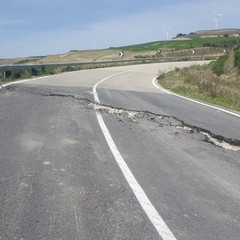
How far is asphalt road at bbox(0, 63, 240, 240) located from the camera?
4500 mm

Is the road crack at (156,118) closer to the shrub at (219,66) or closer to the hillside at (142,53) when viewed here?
the shrub at (219,66)

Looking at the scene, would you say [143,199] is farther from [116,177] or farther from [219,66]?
[219,66]

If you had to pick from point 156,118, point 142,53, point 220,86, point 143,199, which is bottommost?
point 142,53

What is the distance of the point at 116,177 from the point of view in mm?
6090

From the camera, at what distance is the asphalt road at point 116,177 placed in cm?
450

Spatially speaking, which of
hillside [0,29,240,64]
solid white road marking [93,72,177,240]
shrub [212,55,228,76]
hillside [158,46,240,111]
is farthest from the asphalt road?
hillside [0,29,240,64]

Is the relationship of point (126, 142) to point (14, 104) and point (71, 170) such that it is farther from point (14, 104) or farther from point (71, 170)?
point (14, 104)

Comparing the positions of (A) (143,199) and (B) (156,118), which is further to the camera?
(B) (156,118)

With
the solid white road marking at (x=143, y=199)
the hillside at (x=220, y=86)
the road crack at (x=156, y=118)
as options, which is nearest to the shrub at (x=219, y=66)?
the hillside at (x=220, y=86)

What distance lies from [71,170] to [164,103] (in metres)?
9.33

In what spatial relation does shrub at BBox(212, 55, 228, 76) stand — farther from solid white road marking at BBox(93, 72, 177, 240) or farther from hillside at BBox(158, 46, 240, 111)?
solid white road marking at BBox(93, 72, 177, 240)

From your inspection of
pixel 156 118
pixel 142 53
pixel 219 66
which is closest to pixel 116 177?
pixel 156 118

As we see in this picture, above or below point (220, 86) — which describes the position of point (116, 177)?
above

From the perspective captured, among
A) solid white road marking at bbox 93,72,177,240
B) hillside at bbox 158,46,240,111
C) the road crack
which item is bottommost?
hillside at bbox 158,46,240,111
